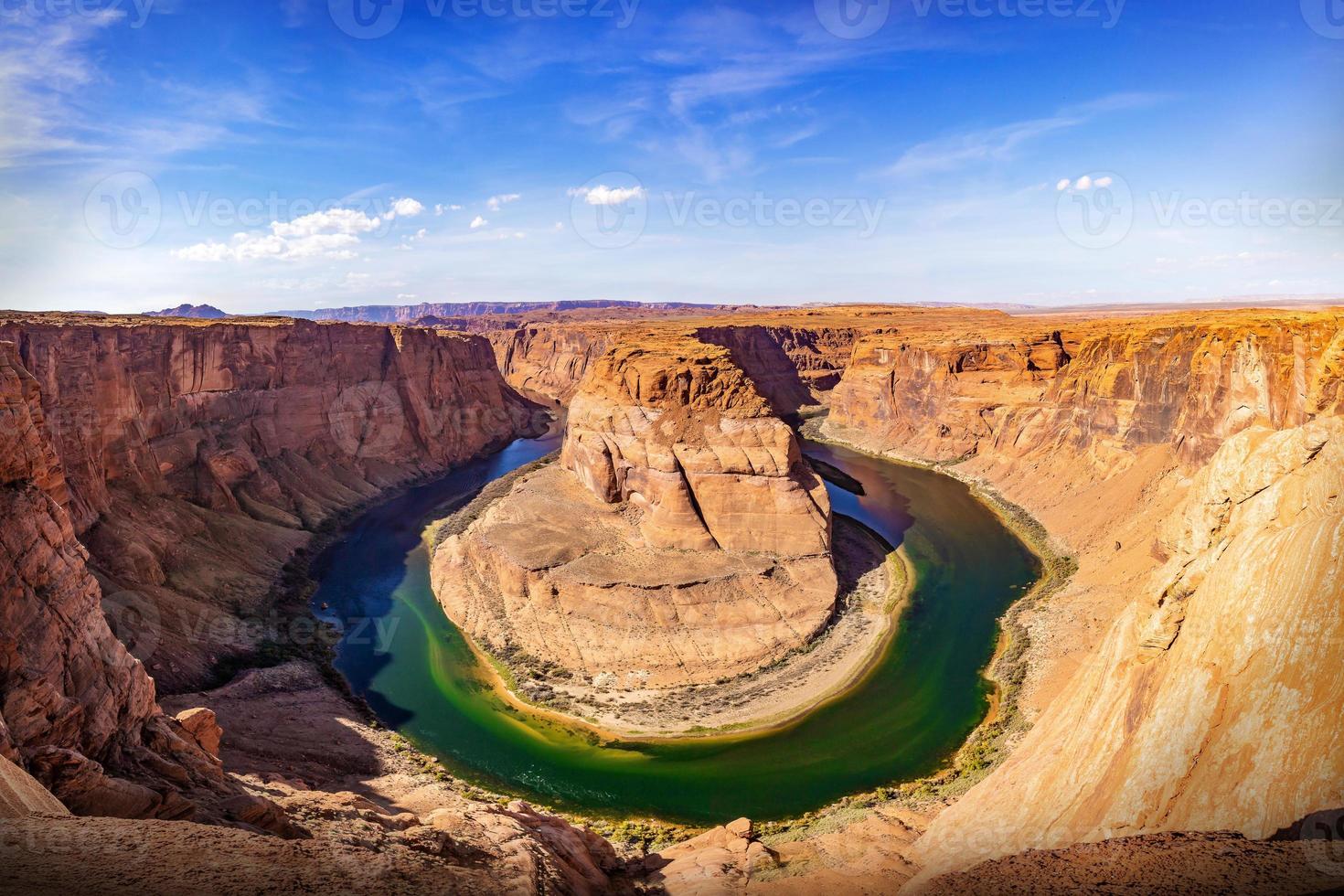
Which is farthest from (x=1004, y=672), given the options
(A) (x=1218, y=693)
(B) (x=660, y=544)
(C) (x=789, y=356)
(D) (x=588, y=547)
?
(C) (x=789, y=356)

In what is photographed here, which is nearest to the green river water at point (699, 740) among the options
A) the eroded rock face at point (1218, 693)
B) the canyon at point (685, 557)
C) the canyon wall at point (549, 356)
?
the canyon at point (685, 557)

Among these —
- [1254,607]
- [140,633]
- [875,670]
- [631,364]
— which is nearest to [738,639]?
[875,670]

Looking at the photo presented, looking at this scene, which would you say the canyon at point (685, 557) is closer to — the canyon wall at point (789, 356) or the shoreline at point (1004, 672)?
the shoreline at point (1004, 672)

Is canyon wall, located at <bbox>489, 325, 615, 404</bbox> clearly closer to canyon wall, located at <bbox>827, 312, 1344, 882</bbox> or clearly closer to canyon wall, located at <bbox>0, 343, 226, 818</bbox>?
canyon wall, located at <bbox>0, 343, 226, 818</bbox>

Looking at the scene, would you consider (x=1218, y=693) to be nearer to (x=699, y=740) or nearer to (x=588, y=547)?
(x=699, y=740)

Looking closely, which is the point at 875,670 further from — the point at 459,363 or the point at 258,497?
the point at 459,363

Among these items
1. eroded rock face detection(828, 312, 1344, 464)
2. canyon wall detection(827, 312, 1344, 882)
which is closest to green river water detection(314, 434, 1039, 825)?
canyon wall detection(827, 312, 1344, 882)
